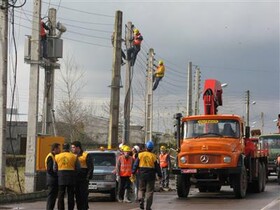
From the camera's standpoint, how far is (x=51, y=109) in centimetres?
2216

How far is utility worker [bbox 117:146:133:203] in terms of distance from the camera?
17469mm

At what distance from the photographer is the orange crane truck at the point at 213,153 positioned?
715 inches

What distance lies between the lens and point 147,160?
574 inches

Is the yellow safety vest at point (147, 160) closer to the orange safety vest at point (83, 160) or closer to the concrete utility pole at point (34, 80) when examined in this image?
the orange safety vest at point (83, 160)

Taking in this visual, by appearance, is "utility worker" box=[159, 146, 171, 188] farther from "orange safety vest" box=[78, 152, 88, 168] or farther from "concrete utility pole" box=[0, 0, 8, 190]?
"orange safety vest" box=[78, 152, 88, 168]

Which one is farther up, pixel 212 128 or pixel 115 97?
pixel 115 97

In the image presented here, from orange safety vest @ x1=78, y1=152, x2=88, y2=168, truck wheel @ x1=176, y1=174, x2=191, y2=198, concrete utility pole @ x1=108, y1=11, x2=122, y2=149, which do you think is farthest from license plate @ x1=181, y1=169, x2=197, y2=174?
orange safety vest @ x1=78, y1=152, x2=88, y2=168

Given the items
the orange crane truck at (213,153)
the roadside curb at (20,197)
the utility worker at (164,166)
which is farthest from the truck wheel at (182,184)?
the roadside curb at (20,197)

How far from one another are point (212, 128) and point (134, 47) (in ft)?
30.0

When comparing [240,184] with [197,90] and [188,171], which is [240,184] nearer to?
[188,171]

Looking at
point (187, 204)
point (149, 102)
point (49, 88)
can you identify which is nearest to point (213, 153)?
point (187, 204)

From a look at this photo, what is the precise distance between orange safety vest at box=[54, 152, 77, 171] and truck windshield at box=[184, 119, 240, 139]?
7.71 metres

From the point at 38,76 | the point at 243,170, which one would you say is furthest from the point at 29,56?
the point at 243,170

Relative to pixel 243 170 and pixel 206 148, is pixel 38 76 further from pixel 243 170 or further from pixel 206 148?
pixel 243 170
